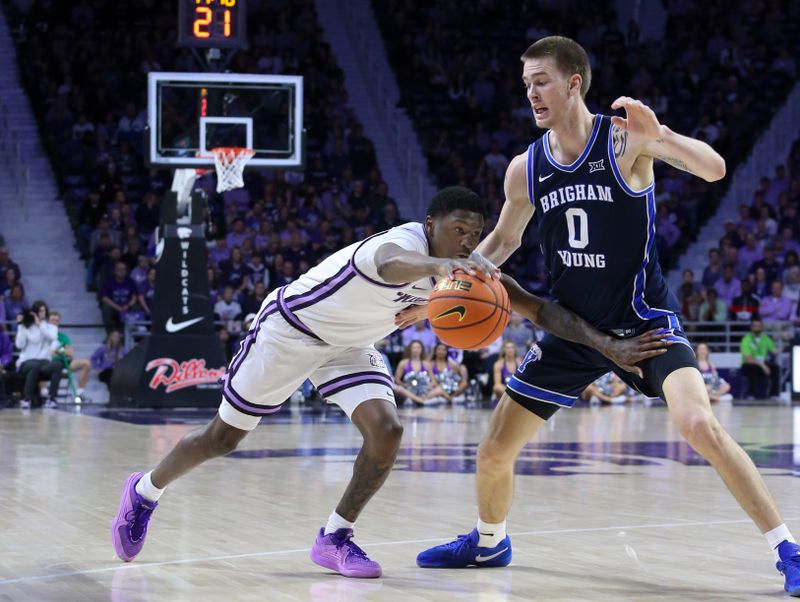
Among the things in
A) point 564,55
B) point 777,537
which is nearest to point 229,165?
point 564,55

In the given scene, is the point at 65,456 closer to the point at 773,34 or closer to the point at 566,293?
the point at 566,293

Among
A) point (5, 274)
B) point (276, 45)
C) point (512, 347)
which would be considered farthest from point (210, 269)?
point (276, 45)

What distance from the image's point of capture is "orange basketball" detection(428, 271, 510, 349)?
503 centimetres

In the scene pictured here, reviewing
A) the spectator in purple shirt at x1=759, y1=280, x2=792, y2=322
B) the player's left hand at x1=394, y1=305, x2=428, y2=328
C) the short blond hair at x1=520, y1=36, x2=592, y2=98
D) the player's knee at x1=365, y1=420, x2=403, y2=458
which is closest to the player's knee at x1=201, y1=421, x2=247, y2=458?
the player's knee at x1=365, y1=420, x2=403, y2=458

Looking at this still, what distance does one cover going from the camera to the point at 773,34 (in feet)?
89.9

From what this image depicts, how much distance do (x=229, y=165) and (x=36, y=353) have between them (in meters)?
4.19

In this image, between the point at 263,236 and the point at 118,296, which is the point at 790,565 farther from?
the point at 263,236

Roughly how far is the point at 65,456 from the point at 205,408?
6395 mm

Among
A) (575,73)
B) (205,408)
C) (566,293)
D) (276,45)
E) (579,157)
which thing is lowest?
(205,408)

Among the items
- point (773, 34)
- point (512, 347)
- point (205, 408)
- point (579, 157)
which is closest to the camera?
point (579, 157)

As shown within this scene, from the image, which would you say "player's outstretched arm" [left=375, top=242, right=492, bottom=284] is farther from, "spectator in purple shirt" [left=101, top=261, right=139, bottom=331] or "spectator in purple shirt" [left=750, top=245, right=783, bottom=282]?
"spectator in purple shirt" [left=750, top=245, right=783, bottom=282]

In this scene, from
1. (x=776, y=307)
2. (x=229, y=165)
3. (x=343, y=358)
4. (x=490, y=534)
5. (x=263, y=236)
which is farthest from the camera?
(x=776, y=307)

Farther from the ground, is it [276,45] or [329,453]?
[276,45]

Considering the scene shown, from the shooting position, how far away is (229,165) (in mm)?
15320
